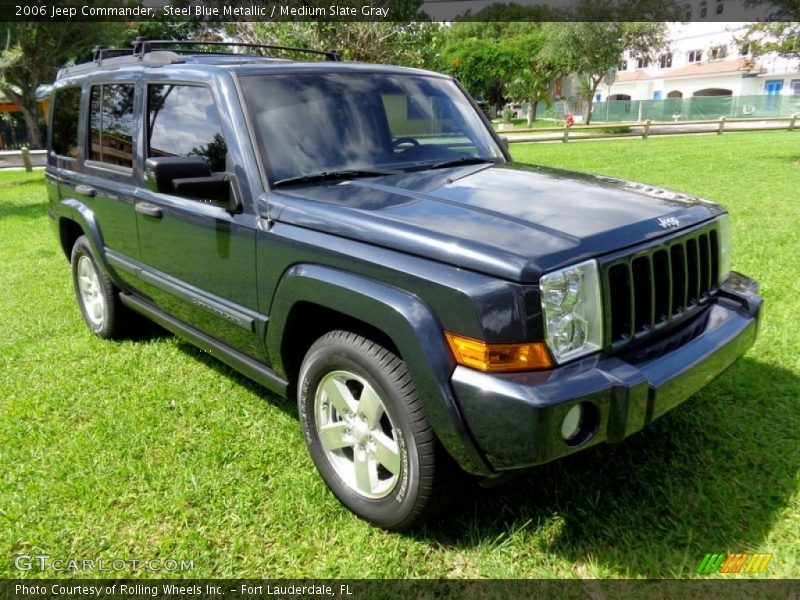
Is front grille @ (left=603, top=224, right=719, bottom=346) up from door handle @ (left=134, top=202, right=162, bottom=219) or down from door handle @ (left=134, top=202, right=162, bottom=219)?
down

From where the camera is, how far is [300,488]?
292 cm

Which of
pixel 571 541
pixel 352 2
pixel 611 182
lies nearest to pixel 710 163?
pixel 352 2

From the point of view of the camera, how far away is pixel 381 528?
260 cm

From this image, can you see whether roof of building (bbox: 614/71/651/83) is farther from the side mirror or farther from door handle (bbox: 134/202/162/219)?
the side mirror

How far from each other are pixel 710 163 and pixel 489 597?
15.7 meters

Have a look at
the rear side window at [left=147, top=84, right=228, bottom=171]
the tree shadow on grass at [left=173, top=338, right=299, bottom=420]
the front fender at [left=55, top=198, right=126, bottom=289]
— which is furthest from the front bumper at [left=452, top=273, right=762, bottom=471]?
the front fender at [left=55, top=198, right=126, bottom=289]

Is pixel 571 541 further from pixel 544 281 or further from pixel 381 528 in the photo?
pixel 544 281

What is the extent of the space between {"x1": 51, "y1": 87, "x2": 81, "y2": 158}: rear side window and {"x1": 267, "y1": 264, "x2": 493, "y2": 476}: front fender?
3254 mm

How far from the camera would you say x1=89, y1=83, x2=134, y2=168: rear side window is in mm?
3854

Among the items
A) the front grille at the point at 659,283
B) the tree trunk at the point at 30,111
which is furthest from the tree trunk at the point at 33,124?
the front grille at the point at 659,283

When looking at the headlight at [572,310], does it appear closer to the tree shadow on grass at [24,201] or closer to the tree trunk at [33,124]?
the tree shadow on grass at [24,201]

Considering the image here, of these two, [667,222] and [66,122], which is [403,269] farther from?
[66,122]

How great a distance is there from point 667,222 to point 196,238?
2.25m

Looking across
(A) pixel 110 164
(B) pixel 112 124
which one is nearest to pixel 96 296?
(A) pixel 110 164
